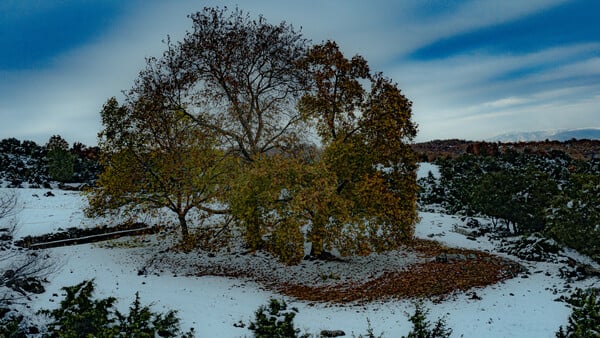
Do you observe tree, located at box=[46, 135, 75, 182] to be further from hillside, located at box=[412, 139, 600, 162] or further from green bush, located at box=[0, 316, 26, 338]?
hillside, located at box=[412, 139, 600, 162]

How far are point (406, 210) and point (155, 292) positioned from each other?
11.5m

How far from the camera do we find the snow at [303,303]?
480 inches

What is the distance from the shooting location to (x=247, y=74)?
66.8ft

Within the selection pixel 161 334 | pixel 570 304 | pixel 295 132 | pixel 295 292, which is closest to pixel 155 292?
pixel 161 334

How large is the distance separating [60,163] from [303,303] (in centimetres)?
3331

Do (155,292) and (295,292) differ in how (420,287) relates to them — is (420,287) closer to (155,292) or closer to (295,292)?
(295,292)

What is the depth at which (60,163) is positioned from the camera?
37625 millimetres

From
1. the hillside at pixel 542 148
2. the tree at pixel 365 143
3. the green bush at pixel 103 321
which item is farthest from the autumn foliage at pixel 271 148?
the hillside at pixel 542 148

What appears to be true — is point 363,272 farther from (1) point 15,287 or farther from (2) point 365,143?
(1) point 15,287

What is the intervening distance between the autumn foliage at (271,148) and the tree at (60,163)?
2044cm

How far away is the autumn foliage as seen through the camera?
1691 cm

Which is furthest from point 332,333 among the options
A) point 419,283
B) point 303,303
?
point 419,283

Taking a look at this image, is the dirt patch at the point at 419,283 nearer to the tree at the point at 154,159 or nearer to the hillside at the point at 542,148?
the tree at the point at 154,159

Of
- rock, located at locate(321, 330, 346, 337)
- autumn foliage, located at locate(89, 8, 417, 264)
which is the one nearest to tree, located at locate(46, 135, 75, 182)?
autumn foliage, located at locate(89, 8, 417, 264)
